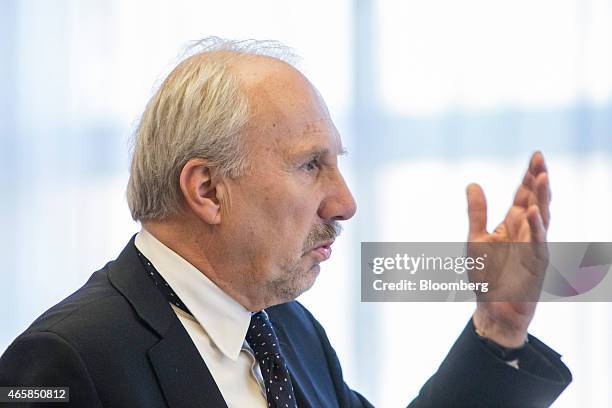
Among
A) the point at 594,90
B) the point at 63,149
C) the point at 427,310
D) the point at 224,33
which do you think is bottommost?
the point at 427,310

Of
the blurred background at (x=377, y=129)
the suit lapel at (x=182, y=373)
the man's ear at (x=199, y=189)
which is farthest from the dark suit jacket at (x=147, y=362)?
the blurred background at (x=377, y=129)

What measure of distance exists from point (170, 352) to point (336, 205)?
1.11ft

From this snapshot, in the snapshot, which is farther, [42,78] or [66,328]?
[42,78]

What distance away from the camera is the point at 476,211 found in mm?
1369

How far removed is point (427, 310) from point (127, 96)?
1.13 metres

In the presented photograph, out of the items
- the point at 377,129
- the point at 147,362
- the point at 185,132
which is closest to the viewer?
the point at 147,362

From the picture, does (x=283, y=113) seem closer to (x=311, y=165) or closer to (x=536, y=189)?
(x=311, y=165)

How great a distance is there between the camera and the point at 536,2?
2529 mm

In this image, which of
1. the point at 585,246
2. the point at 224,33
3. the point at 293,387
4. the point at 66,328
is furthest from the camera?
the point at 224,33

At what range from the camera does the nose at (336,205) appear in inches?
54.1

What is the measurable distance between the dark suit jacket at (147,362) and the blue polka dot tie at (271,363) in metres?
0.06

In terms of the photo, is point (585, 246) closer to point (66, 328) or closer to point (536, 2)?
point (536, 2)

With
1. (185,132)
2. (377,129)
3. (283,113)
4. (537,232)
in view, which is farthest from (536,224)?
(377,129)

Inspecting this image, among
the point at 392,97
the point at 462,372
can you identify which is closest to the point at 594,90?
the point at 392,97
